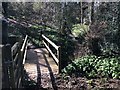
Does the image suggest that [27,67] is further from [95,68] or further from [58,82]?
[95,68]

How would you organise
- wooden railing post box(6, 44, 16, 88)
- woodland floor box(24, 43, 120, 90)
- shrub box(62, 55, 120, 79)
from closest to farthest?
wooden railing post box(6, 44, 16, 88), woodland floor box(24, 43, 120, 90), shrub box(62, 55, 120, 79)

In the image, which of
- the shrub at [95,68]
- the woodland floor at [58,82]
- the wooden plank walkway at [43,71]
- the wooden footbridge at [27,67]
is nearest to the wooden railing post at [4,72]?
the wooden footbridge at [27,67]

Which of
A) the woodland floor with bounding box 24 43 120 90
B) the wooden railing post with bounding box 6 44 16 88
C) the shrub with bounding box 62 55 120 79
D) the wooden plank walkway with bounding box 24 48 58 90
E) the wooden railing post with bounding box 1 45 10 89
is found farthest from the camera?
the shrub with bounding box 62 55 120 79

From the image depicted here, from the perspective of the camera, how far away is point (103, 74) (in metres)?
7.18

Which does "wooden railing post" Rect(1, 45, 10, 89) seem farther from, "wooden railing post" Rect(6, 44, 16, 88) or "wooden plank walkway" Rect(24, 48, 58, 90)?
"wooden plank walkway" Rect(24, 48, 58, 90)

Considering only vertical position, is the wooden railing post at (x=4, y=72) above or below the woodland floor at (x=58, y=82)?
above

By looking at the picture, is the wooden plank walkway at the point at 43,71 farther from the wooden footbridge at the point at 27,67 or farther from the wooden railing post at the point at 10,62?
the wooden railing post at the point at 10,62

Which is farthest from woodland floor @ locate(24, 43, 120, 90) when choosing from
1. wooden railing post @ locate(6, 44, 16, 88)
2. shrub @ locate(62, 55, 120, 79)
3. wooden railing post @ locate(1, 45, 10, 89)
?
wooden railing post @ locate(1, 45, 10, 89)

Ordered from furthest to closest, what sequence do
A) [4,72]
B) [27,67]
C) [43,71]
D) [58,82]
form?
[27,67] < [43,71] < [58,82] < [4,72]

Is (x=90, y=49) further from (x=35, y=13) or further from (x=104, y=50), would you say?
(x=35, y=13)

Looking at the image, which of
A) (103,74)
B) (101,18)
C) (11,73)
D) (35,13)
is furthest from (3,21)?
(35,13)

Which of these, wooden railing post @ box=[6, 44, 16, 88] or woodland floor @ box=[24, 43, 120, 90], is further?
woodland floor @ box=[24, 43, 120, 90]

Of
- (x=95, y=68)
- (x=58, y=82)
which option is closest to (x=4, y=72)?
(x=58, y=82)

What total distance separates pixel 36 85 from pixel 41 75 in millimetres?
811
